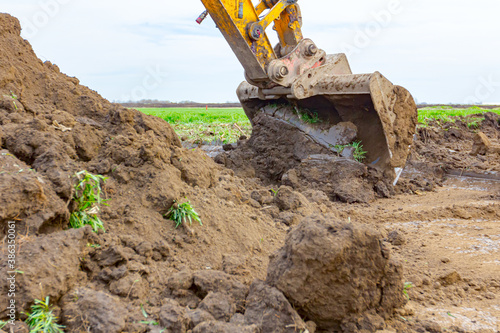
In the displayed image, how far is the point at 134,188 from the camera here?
347 centimetres

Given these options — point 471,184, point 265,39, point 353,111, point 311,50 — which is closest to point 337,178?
point 353,111

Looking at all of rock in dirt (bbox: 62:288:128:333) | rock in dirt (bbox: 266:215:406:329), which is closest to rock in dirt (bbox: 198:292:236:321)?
rock in dirt (bbox: 266:215:406:329)

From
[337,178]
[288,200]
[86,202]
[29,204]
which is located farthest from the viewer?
[337,178]

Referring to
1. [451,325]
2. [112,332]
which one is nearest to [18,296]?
[112,332]

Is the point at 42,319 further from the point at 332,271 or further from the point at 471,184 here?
the point at 471,184

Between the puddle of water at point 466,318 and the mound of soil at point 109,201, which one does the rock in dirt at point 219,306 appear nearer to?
the mound of soil at point 109,201

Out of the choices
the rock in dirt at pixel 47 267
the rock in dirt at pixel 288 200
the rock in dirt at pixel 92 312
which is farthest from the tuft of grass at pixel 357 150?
the rock in dirt at pixel 92 312

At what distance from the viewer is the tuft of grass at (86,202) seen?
2.87 m

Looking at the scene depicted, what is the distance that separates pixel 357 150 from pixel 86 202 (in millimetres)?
4770

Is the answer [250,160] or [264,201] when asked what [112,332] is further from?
[250,160]

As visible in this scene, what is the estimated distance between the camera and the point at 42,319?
2.14 m

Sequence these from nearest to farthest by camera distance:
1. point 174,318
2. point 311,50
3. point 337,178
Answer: point 174,318
point 337,178
point 311,50

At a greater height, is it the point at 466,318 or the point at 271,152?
the point at 271,152

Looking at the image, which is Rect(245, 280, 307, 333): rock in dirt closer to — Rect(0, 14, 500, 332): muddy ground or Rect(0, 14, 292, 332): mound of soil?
Rect(0, 14, 500, 332): muddy ground
